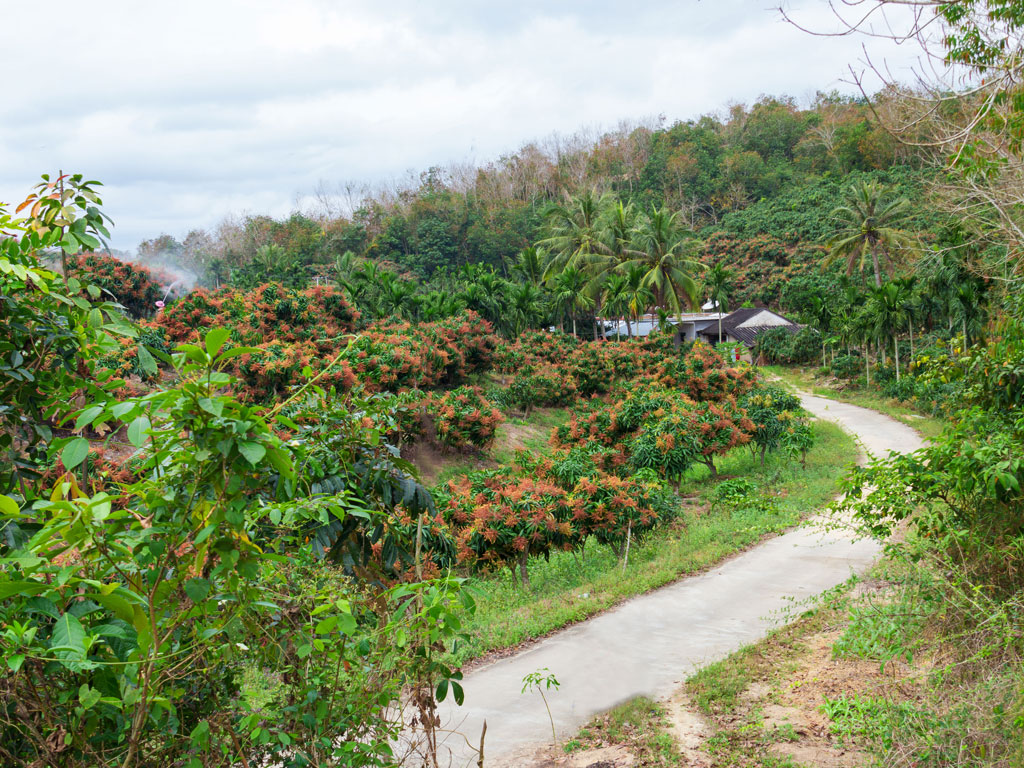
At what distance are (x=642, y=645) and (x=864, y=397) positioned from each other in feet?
72.3

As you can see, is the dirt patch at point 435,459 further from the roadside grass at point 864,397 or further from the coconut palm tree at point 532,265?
the coconut palm tree at point 532,265

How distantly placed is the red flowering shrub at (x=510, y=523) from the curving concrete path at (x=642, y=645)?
4.83 ft

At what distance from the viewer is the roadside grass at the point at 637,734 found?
416 cm

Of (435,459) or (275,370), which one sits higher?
(275,370)

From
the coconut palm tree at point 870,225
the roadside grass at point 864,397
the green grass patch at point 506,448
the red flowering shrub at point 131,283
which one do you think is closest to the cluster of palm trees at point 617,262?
the roadside grass at point 864,397

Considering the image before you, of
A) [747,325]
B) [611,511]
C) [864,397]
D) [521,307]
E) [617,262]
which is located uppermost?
[617,262]

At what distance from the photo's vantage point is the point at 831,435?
18.0 m

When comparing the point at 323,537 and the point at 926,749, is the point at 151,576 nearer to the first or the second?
the point at 323,537

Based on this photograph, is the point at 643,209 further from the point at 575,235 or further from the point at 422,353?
the point at 422,353

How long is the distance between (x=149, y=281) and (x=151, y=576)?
84.1 feet

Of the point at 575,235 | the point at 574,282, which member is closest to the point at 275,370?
the point at 574,282

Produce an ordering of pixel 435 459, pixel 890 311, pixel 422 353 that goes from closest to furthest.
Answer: pixel 435 459 → pixel 422 353 → pixel 890 311

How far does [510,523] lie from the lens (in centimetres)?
816

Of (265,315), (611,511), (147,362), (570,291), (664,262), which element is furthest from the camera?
(570,291)
